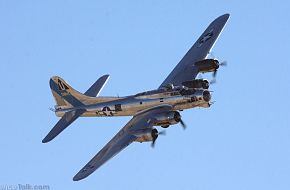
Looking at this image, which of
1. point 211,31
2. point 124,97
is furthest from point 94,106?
point 211,31

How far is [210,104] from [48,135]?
1464 cm

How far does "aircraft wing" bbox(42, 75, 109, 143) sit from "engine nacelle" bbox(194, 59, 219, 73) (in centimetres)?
1003

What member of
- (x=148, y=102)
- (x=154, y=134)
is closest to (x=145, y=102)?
(x=148, y=102)

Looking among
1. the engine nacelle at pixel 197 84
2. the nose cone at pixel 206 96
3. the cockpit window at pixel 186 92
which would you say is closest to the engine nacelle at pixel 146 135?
the cockpit window at pixel 186 92

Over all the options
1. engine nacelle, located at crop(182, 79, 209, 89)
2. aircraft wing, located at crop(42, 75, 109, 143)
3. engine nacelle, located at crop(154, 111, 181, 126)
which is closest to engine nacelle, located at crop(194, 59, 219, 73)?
engine nacelle, located at crop(182, 79, 209, 89)

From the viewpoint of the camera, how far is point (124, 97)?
74.4 m

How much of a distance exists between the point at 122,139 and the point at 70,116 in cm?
937

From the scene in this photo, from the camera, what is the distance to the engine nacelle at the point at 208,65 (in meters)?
75.0

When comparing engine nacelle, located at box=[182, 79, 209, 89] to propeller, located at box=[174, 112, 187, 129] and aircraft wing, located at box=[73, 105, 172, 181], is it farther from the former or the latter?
propeller, located at box=[174, 112, 187, 129]

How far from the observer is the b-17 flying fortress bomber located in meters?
67.2

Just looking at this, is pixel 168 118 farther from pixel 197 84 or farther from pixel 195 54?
pixel 195 54

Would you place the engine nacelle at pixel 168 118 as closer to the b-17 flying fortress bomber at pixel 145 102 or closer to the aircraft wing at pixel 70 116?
the b-17 flying fortress bomber at pixel 145 102

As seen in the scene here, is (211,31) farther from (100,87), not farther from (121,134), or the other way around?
(121,134)

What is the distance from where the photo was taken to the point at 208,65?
7506 cm
